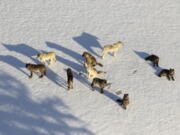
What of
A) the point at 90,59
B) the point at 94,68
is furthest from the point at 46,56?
the point at 94,68

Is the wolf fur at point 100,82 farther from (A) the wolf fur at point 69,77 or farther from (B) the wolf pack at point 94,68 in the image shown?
(A) the wolf fur at point 69,77

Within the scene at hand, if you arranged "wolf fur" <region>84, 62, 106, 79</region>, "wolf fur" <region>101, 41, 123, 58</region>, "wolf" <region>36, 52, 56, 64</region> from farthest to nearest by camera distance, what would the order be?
"wolf fur" <region>101, 41, 123, 58</region> → "wolf" <region>36, 52, 56, 64</region> → "wolf fur" <region>84, 62, 106, 79</region>

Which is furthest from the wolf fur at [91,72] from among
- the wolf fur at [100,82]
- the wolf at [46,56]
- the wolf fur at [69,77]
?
the wolf at [46,56]

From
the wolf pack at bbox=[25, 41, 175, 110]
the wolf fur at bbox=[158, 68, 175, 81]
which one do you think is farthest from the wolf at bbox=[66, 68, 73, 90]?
the wolf fur at bbox=[158, 68, 175, 81]

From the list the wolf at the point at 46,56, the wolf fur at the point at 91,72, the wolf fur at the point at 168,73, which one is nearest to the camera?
the wolf fur at the point at 91,72

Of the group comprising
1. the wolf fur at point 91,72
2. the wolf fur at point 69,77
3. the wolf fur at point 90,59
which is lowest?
the wolf fur at point 69,77

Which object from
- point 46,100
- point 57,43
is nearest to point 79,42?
point 57,43

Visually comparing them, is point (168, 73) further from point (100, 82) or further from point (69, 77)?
point (69, 77)

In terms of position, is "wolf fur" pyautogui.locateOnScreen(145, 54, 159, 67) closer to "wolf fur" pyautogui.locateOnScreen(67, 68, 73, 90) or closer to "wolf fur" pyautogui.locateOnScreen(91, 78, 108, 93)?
"wolf fur" pyautogui.locateOnScreen(91, 78, 108, 93)
